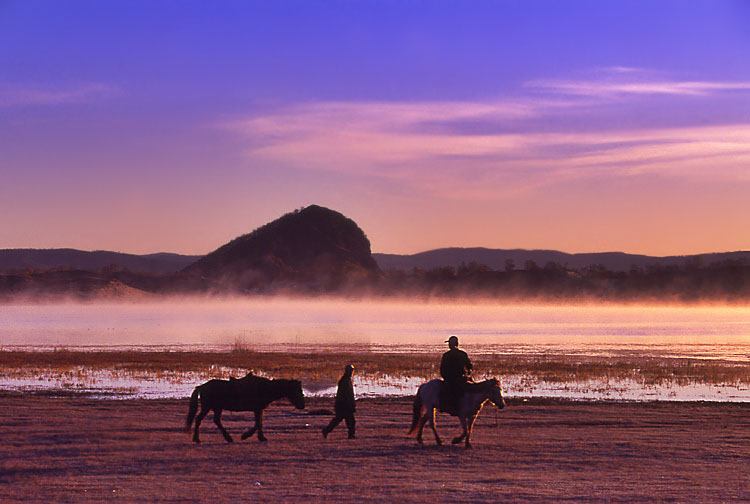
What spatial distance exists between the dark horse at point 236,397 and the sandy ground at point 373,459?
19.0 inches

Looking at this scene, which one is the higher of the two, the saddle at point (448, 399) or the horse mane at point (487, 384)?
the horse mane at point (487, 384)

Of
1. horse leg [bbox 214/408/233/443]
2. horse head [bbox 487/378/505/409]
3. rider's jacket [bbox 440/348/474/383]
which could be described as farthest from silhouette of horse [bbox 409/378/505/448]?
horse leg [bbox 214/408/233/443]

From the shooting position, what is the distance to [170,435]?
2019cm

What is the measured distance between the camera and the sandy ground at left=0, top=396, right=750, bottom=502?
47.9ft

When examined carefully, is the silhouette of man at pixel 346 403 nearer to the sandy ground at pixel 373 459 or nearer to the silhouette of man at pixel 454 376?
the sandy ground at pixel 373 459

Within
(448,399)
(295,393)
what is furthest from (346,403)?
(448,399)

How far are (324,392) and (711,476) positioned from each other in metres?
16.9

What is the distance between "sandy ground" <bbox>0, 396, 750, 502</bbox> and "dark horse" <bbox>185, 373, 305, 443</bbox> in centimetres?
48

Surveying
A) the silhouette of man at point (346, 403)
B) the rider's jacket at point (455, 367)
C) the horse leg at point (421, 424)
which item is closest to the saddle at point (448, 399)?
the rider's jacket at point (455, 367)

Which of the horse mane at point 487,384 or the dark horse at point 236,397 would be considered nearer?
the horse mane at point 487,384

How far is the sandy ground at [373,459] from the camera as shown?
47.9 ft

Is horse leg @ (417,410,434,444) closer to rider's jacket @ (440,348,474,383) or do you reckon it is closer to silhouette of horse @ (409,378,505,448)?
silhouette of horse @ (409,378,505,448)

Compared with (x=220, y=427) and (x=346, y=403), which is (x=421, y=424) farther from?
(x=220, y=427)

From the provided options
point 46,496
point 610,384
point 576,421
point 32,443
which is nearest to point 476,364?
point 610,384
